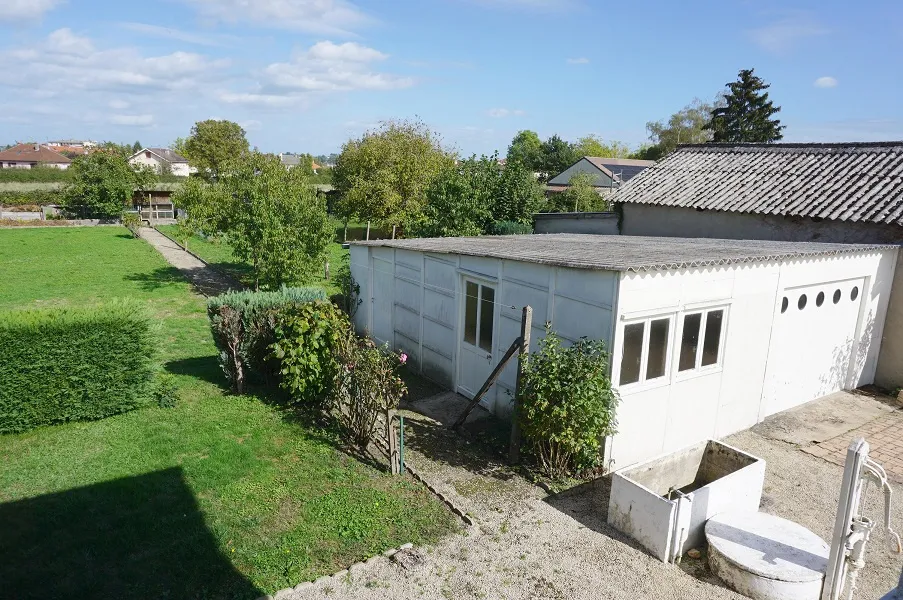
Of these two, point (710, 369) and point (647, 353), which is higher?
point (647, 353)

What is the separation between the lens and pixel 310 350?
9.63 metres

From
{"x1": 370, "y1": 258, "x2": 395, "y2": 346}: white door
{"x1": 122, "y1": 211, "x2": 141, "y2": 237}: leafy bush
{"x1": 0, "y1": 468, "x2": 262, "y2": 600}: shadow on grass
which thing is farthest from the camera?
{"x1": 122, "y1": 211, "x2": 141, "y2": 237}: leafy bush

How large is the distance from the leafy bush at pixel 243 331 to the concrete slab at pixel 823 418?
8915mm

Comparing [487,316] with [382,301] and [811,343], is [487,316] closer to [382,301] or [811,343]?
[382,301]

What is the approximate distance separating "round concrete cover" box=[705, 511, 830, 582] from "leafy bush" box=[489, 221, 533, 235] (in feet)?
69.9

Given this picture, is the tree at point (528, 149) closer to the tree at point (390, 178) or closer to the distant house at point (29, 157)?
the tree at point (390, 178)

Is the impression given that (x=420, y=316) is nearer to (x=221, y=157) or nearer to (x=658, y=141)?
(x=221, y=157)

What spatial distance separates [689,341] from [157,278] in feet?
71.6

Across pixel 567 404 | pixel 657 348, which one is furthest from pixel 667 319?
pixel 567 404

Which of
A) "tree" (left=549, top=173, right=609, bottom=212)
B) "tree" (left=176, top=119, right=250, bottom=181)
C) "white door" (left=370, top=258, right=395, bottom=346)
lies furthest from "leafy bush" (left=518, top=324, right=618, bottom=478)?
"tree" (left=176, top=119, right=250, bottom=181)

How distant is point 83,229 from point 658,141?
216 ft

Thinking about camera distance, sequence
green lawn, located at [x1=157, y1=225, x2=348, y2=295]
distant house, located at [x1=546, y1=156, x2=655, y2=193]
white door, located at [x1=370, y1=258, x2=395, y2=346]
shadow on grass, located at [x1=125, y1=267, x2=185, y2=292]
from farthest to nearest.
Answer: distant house, located at [x1=546, y1=156, x2=655, y2=193], green lawn, located at [x1=157, y1=225, x2=348, y2=295], shadow on grass, located at [x1=125, y1=267, x2=185, y2=292], white door, located at [x1=370, y1=258, x2=395, y2=346]

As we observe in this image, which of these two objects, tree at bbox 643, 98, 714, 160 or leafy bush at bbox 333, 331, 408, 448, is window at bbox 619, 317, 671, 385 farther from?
tree at bbox 643, 98, 714, 160

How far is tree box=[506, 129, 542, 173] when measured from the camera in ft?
238
